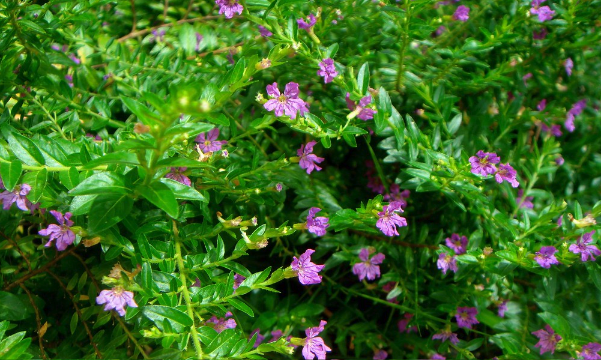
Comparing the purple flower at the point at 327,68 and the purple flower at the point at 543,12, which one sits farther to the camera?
the purple flower at the point at 543,12

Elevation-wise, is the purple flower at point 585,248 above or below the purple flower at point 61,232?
below

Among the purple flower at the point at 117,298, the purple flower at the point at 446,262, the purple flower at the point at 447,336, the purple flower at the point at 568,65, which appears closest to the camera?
the purple flower at the point at 117,298

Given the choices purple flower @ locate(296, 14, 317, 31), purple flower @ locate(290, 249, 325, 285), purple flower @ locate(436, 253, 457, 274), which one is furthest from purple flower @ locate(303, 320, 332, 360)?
purple flower @ locate(296, 14, 317, 31)

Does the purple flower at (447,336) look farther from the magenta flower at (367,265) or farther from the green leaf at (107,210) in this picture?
the green leaf at (107,210)

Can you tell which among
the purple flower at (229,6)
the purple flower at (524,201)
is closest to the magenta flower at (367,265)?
the purple flower at (524,201)

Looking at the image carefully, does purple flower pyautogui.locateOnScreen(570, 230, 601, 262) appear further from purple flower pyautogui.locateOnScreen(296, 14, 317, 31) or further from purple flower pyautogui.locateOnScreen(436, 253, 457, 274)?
purple flower pyautogui.locateOnScreen(296, 14, 317, 31)

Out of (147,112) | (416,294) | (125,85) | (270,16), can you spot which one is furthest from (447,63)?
(147,112)

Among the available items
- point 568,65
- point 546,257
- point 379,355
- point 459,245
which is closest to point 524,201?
point 459,245
